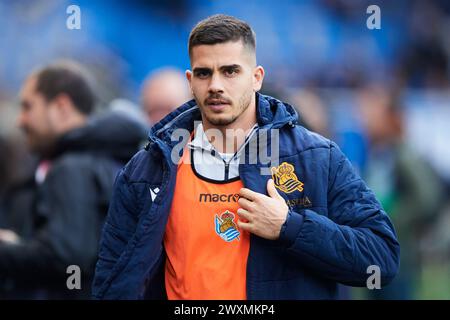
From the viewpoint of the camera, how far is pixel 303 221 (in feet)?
10.5

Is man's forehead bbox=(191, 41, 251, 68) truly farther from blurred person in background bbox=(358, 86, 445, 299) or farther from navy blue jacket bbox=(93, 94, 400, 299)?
blurred person in background bbox=(358, 86, 445, 299)

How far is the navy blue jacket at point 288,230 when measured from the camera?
3.21m

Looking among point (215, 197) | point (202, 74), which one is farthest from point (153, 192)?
point (202, 74)

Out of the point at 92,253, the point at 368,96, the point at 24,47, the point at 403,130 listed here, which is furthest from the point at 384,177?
the point at 24,47

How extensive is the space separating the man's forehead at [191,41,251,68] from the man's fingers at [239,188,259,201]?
56cm

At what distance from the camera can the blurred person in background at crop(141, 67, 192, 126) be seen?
737 centimetres

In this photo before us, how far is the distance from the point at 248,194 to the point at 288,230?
0.70ft

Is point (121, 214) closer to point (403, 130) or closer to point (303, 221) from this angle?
point (303, 221)

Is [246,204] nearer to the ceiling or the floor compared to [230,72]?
nearer to the floor

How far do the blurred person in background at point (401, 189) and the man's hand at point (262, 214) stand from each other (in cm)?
466

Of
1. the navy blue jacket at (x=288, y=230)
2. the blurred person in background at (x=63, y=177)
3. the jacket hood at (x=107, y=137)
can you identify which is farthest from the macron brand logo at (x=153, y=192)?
the jacket hood at (x=107, y=137)

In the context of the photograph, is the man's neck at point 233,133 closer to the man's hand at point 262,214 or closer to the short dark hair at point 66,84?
the man's hand at point 262,214

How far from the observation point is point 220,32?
345cm

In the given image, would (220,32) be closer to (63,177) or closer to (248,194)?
(248,194)
